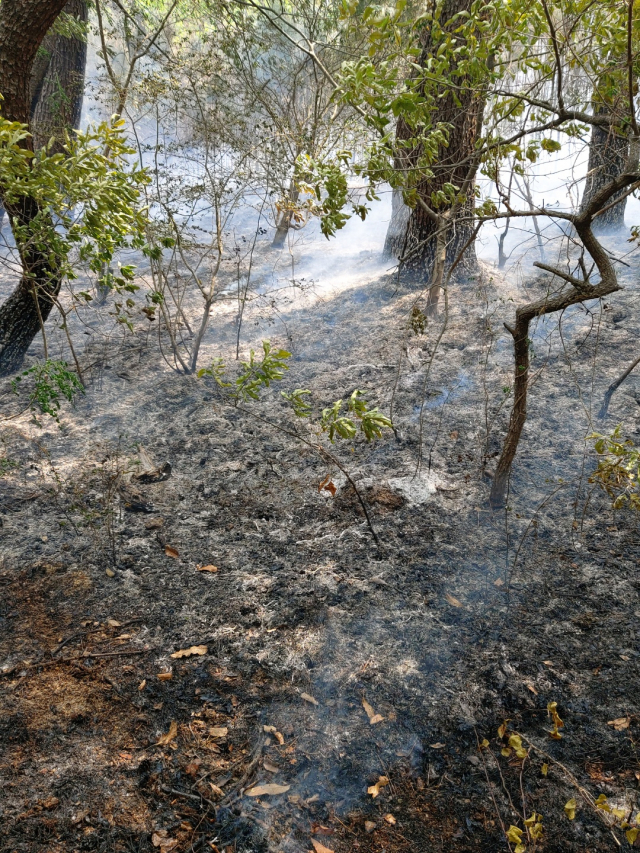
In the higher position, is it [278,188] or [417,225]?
[278,188]

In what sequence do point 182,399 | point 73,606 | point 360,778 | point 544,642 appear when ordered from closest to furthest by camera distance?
1. point 360,778
2. point 544,642
3. point 73,606
4. point 182,399

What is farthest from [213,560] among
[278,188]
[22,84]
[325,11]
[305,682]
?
[325,11]

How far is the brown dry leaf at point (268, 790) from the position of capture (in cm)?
201

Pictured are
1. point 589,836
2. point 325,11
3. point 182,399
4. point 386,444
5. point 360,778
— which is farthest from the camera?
point 325,11

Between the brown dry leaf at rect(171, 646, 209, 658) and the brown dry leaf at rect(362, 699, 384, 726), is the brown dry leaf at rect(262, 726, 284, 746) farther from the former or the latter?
the brown dry leaf at rect(171, 646, 209, 658)

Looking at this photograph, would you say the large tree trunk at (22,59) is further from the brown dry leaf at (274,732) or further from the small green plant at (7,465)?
the brown dry leaf at (274,732)

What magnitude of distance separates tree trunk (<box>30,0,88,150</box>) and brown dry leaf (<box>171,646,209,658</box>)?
6656mm

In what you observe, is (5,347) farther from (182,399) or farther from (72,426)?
(182,399)

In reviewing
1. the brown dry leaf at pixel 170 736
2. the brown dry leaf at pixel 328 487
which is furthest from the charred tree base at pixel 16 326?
the brown dry leaf at pixel 170 736

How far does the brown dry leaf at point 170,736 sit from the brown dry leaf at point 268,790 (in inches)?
15.7

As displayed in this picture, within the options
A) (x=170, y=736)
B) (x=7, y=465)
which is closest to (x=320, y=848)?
(x=170, y=736)

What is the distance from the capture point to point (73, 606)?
2.85m

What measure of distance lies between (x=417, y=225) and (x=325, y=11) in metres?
4.00

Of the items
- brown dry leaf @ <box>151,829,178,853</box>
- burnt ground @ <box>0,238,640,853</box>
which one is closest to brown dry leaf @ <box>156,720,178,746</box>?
burnt ground @ <box>0,238,640,853</box>
